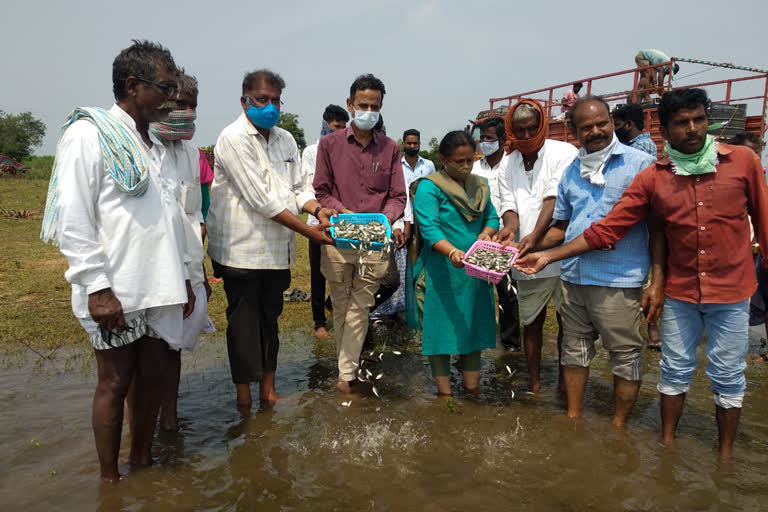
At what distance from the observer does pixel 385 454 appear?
3.29 meters

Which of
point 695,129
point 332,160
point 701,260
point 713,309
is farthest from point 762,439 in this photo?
point 332,160

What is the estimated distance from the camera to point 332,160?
14.2 feet

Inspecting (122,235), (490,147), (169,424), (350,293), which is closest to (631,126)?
(490,147)

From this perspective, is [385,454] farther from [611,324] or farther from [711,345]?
[711,345]

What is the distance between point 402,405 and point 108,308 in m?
2.36

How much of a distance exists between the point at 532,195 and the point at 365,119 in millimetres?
1485

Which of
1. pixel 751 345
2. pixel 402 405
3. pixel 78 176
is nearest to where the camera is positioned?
pixel 78 176

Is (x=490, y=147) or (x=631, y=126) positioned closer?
(x=631, y=126)

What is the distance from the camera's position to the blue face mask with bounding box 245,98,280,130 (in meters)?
3.81

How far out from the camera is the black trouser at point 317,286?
570 centimetres

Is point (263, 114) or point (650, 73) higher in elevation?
point (650, 73)

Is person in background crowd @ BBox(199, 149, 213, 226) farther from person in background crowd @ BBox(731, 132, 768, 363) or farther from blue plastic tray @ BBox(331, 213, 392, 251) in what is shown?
person in background crowd @ BBox(731, 132, 768, 363)

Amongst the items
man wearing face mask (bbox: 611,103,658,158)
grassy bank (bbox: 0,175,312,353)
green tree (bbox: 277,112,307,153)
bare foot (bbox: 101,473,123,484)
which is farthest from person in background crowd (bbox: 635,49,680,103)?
green tree (bbox: 277,112,307,153)

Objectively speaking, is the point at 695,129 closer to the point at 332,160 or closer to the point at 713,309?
the point at 713,309
